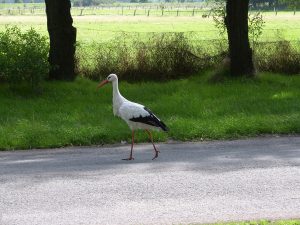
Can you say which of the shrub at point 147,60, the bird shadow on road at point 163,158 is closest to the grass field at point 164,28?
the shrub at point 147,60

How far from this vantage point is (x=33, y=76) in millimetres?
17109

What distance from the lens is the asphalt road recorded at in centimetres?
754

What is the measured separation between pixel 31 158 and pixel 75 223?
13.8ft

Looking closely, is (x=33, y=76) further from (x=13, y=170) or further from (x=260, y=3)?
(x=260, y=3)

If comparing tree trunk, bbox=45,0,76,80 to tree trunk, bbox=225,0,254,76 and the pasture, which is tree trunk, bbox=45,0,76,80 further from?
tree trunk, bbox=225,0,254,76

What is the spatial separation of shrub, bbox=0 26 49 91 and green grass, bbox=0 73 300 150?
0.53 metres

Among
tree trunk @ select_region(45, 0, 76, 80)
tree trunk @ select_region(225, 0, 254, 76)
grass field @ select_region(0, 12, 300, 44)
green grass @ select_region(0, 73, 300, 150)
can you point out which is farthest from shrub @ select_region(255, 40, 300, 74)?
tree trunk @ select_region(45, 0, 76, 80)

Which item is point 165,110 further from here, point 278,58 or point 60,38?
point 278,58

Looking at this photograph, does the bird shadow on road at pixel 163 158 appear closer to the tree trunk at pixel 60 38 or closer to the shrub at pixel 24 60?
the shrub at pixel 24 60

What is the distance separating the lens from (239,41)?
19828 mm

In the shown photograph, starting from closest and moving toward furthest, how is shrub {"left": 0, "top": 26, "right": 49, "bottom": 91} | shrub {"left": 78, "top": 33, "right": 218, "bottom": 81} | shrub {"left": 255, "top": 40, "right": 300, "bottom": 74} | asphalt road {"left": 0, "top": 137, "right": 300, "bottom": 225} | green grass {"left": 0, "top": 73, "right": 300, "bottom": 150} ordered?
1. asphalt road {"left": 0, "top": 137, "right": 300, "bottom": 225}
2. green grass {"left": 0, "top": 73, "right": 300, "bottom": 150}
3. shrub {"left": 0, "top": 26, "right": 49, "bottom": 91}
4. shrub {"left": 78, "top": 33, "right": 218, "bottom": 81}
5. shrub {"left": 255, "top": 40, "right": 300, "bottom": 74}

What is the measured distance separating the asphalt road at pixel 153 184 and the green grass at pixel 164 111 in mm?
747

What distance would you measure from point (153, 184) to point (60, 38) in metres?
11.2

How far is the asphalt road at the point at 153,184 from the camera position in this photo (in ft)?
24.7
